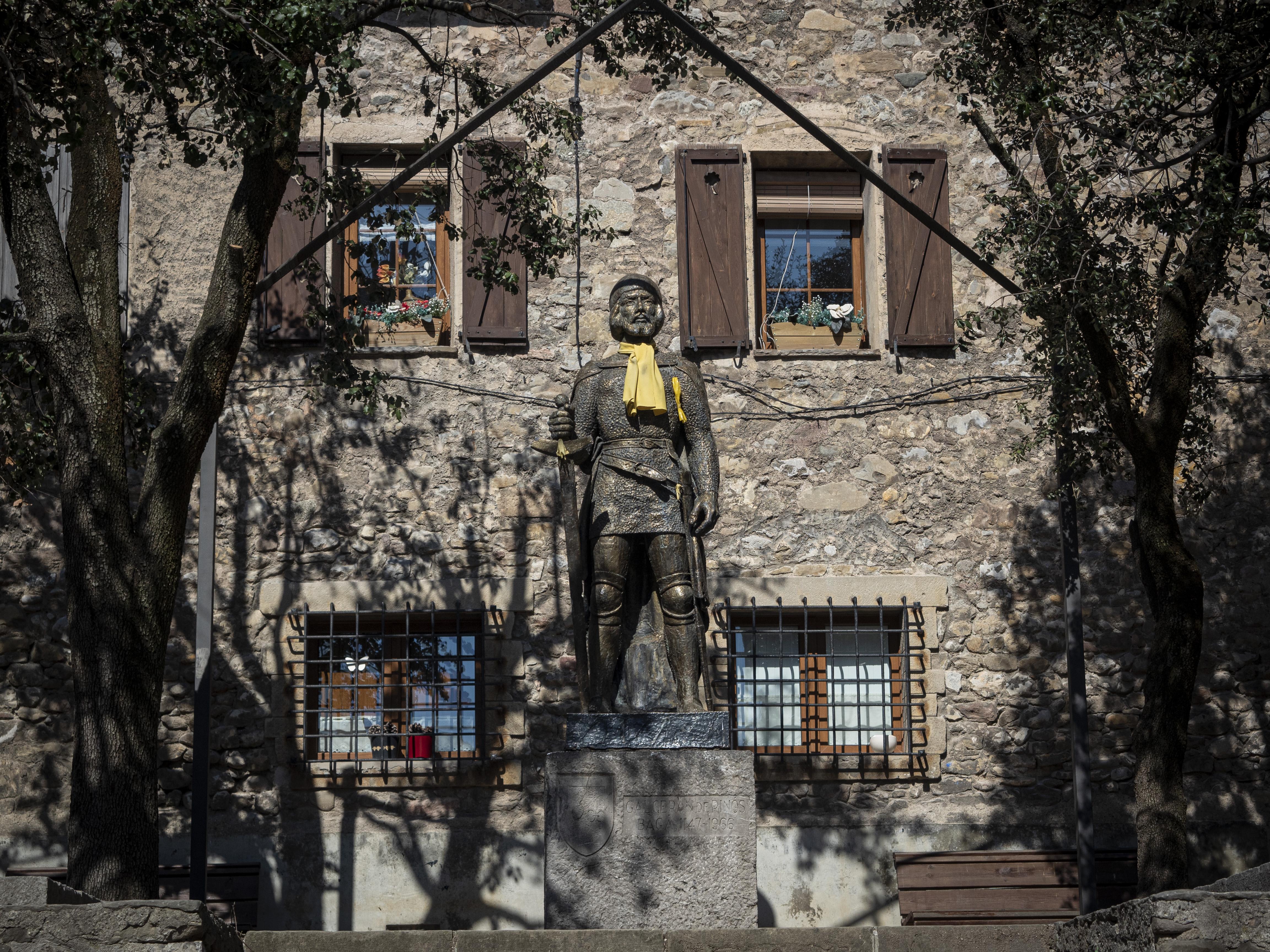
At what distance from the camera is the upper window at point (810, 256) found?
10773 mm

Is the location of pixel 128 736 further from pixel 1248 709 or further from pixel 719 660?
pixel 1248 709

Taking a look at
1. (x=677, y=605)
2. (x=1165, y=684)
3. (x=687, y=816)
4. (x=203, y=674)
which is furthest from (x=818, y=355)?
(x=687, y=816)

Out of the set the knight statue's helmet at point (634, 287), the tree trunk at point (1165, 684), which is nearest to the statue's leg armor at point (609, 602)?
the knight statue's helmet at point (634, 287)

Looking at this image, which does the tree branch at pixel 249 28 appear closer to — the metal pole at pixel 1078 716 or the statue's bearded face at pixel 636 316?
the statue's bearded face at pixel 636 316

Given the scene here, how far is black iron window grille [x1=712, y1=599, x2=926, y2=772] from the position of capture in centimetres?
998

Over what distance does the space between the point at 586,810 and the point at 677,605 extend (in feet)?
3.22

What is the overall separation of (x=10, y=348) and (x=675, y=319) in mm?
4376

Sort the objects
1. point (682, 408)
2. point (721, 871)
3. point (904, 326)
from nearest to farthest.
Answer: point (721, 871), point (682, 408), point (904, 326)

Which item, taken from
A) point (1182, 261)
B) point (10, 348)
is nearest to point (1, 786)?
point (10, 348)

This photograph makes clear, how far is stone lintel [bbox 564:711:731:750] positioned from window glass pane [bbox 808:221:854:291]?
4987 mm

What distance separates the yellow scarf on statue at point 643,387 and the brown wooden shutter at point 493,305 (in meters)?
3.33

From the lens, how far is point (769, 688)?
1020cm

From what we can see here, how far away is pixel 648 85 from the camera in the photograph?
35.3 ft

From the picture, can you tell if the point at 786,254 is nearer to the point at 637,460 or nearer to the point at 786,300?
the point at 786,300
